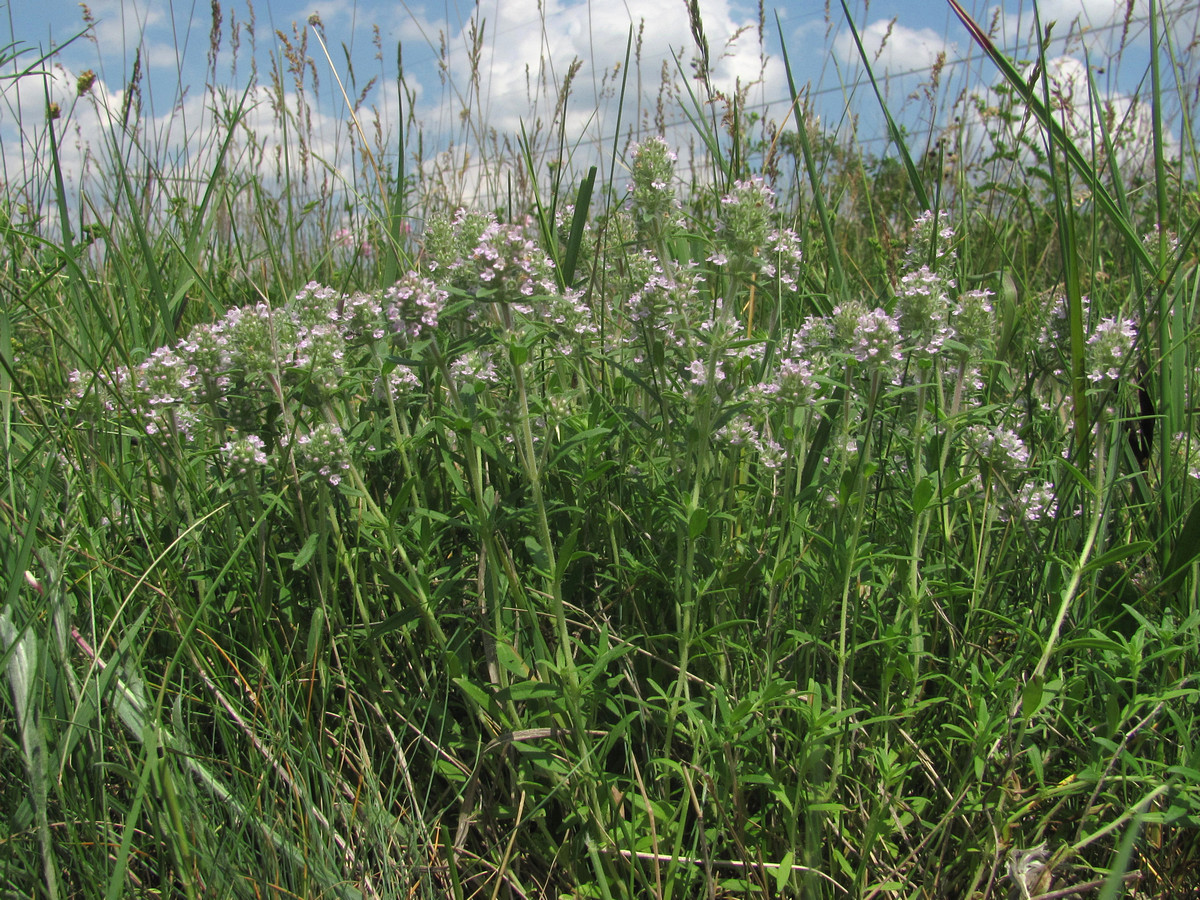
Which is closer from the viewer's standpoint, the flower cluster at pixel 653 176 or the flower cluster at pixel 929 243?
the flower cluster at pixel 653 176

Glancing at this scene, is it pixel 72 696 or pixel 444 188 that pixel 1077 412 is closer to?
pixel 72 696

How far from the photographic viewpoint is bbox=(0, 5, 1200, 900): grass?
4.86ft

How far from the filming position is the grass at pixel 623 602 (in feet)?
4.86

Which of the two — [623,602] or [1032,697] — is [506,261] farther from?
[1032,697]

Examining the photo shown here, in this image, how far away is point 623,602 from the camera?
1.97m

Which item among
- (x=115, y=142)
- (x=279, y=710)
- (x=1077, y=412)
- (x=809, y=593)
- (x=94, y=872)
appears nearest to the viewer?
(x=94, y=872)

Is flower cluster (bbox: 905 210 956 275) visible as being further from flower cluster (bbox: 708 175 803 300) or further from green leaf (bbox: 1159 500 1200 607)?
green leaf (bbox: 1159 500 1200 607)

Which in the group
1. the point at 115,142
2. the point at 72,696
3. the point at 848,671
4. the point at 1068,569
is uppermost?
the point at 115,142

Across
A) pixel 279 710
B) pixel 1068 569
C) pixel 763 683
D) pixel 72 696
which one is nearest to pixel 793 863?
pixel 763 683

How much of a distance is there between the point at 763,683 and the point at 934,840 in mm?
452

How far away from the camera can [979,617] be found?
6.20 feet

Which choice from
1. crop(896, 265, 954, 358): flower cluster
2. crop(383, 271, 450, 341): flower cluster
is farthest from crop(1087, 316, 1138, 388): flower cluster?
crop(383, 271, 450, 341): flower cluster

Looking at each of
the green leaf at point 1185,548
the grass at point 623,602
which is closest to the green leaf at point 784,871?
the grass at point 623,602

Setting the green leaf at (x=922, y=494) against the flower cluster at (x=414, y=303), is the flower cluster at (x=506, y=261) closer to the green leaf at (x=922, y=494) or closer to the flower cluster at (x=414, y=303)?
the flower cluster at (x=414, y=303)
